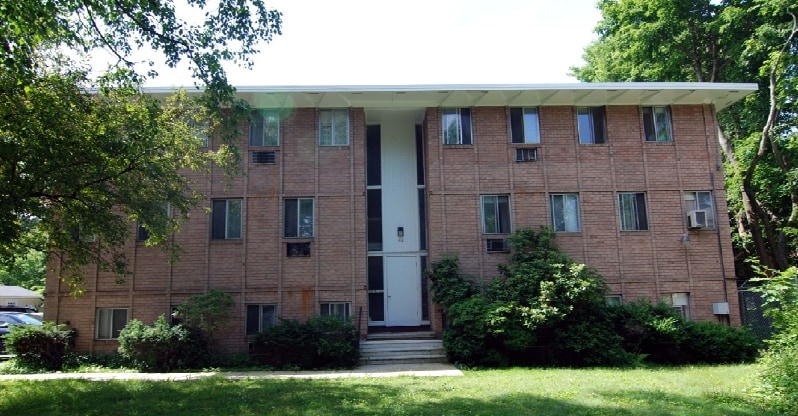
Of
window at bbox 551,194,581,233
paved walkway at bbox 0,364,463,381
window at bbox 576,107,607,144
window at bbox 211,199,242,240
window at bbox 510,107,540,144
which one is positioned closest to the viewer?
paved walkway at bbox 0,364,463,381

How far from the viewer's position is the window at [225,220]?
596 inches

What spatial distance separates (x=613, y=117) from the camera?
16.1 meters

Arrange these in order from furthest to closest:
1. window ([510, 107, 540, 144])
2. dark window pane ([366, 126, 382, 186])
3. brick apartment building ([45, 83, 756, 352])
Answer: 1. dark window pane ([366, 126, 382, 186])
2. window ([510, 107, 540, 144])
3. brick apartment building ([45, 83, 756, 352])

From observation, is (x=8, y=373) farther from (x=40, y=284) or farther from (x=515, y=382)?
(x=40, y=284)

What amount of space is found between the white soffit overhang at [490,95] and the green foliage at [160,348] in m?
6.24

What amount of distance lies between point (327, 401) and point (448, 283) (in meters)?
6.07

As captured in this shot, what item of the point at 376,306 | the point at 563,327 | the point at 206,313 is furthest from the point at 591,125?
the point at 206,313

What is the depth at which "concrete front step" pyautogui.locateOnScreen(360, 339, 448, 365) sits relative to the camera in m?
13.7

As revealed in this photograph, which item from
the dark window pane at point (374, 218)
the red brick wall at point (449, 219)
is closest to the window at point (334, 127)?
the red brick wall at point (449, 219)

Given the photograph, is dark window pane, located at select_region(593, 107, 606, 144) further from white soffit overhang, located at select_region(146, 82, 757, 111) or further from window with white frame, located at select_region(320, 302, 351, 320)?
window with white frame, located at select_region(320, 302, 351, 320)

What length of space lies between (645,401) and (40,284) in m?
54.7

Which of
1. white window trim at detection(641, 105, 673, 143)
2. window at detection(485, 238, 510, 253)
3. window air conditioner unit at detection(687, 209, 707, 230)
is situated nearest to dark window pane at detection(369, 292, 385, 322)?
window at detection(485, 238, 510, 253)

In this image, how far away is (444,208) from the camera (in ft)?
50.2

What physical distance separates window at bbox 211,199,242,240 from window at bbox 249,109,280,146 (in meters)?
1.89
